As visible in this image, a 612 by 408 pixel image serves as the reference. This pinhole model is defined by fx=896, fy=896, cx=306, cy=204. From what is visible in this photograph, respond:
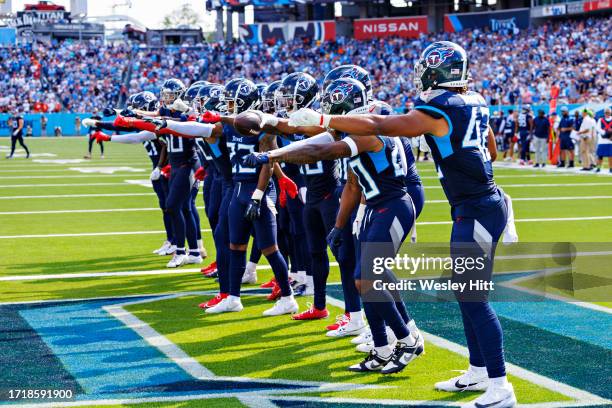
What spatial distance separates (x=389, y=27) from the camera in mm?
54125

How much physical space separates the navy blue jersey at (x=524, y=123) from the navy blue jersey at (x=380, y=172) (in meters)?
21.6

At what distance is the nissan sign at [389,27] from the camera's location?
176 feet

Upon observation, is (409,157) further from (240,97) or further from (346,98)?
(240,97)

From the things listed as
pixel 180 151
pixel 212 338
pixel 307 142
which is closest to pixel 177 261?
pixel 180 151

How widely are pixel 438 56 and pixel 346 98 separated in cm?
119

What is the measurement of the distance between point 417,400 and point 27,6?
84.8 m

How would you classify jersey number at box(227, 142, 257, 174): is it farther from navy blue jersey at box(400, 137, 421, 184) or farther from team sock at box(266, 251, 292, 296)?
navy blue jersey at box(400, 137, 421, 184)

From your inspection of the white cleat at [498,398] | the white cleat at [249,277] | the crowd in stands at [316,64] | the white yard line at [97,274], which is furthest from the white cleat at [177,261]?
the crowd in stands at [316,64]

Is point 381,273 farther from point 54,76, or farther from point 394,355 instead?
point 54,76

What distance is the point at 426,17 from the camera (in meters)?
53.6

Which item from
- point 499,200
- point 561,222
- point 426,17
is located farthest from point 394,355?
point 426,17

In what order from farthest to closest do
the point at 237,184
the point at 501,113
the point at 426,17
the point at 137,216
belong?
1. the point at 426,17
2. the point at 501,113
3. the point at 137,216
4. the point at 237,184

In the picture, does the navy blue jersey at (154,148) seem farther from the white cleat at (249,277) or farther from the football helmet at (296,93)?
the football helmet at (296,93)

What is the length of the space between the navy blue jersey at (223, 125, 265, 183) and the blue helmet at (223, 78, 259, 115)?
0.68ft
